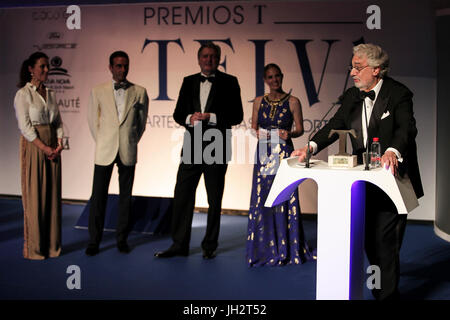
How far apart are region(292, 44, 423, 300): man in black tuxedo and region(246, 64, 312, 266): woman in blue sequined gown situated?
1.55m

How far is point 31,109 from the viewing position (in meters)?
5.52

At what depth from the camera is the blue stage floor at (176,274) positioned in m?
4.65

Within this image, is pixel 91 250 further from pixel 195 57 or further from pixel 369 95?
pixel 369 95

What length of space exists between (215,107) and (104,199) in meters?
1.43

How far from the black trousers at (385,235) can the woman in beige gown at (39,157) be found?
310 cm

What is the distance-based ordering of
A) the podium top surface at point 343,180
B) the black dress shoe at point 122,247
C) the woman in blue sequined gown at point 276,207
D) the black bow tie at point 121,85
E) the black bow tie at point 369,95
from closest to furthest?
the podium top surface at point 343,180
the black bow tie at point 369,95
the woman in blue sequined gown at point 276,207
the black bow tie at point 121,85
the black dress shoe at point 122,247

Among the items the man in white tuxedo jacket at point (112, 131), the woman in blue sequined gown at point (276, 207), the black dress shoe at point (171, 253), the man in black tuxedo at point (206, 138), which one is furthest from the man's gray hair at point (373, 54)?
the black dress shoe at point (171, 253)

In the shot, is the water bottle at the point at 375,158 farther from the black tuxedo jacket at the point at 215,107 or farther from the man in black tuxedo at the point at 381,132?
the black tuxedo jacket at the point at 215,107

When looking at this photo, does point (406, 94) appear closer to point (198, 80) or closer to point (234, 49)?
point (198, 80)

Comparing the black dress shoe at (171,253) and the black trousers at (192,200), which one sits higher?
the black trousers at (192,200)

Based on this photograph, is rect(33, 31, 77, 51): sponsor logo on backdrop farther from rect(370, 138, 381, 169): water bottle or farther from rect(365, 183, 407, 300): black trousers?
rect(370, 138, 381, 169): water bottle

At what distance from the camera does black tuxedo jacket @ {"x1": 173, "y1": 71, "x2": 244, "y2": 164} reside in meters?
5.62
